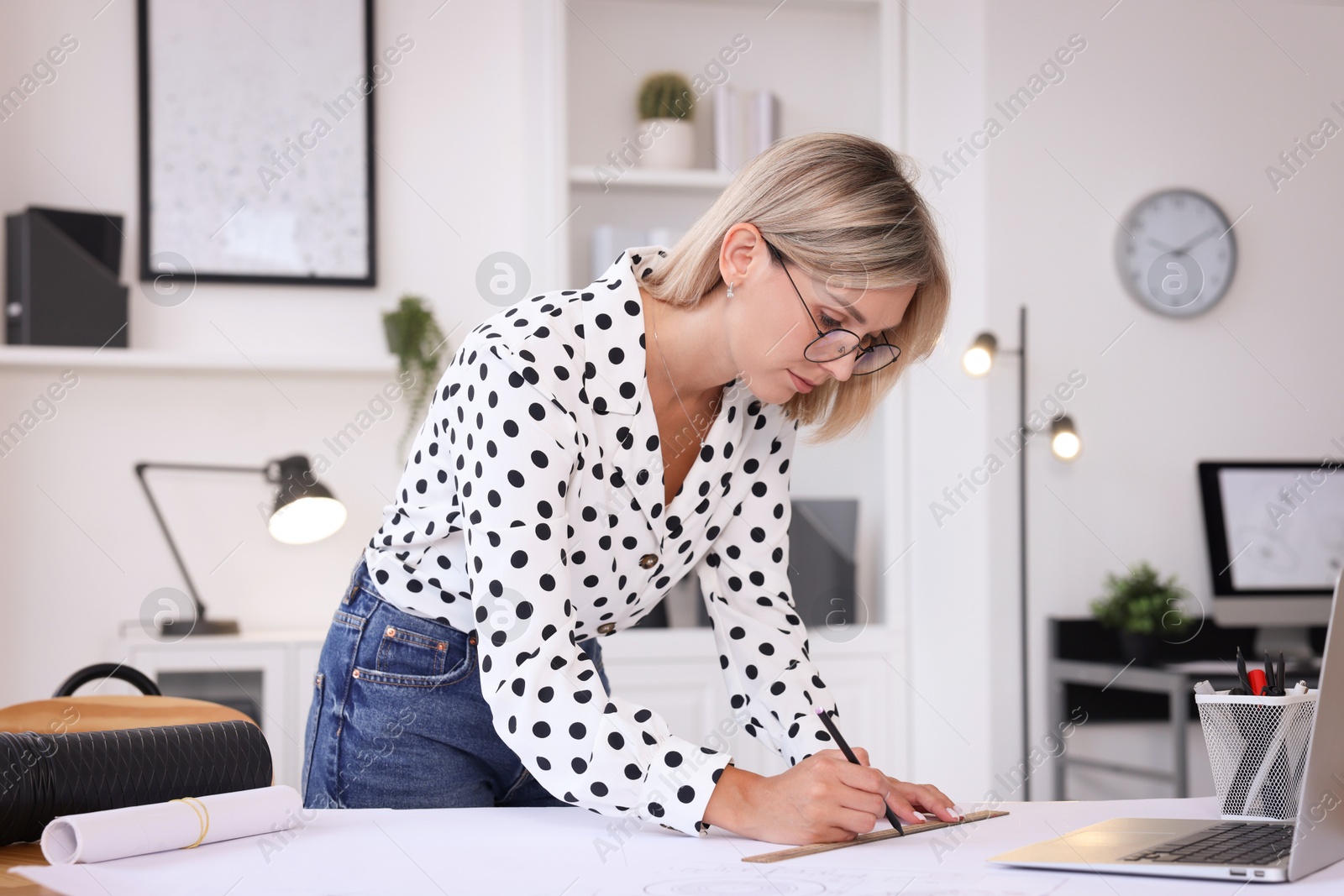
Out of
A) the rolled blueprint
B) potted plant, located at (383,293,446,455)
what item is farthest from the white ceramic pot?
the rolled blueprint

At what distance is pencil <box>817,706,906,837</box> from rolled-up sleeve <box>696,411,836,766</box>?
5cm

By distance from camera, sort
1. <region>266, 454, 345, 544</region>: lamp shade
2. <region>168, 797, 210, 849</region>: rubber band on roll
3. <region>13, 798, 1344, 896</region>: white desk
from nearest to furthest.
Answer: <region>13, 798, 1344, 896</region>: white desk
<region>168, 797, 210, 849</region>: rubber band on roll
<region>266, 454, 345, 544</region>: lamp shade

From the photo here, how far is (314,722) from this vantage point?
4.00 feet

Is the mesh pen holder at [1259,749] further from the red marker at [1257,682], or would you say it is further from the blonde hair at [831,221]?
the blonde hair at [831,221]

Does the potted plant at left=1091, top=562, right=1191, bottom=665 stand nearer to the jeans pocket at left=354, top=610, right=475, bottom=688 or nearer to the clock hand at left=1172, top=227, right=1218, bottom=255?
the clock hand at left=1172, top=227, right=1218, bottom=255

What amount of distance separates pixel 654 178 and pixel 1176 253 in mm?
1271

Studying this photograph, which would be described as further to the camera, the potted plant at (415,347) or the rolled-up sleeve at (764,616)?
the potted plant at (415,347)

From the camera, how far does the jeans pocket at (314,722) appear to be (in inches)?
47.9

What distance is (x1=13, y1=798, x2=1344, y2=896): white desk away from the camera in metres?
0.80

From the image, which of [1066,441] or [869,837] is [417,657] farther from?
[1066,441]

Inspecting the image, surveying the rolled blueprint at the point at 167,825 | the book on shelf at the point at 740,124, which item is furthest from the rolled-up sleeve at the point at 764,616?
the book on shelf at the point at 740,124

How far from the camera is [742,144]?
2.91 m

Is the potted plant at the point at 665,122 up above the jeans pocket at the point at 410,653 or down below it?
above

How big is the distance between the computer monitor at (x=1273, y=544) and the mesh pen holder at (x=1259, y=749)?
189 centimetres
